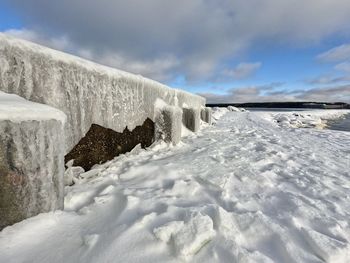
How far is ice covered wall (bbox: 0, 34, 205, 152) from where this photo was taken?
5.75ft

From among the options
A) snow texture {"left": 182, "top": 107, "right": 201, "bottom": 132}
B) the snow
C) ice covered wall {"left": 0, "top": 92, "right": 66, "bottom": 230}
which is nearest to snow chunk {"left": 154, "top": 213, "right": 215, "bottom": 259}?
ice covered wall {"left": 0, "top": 92, "right": 66, "bottom": 230}

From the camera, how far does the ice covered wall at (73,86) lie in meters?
1.75

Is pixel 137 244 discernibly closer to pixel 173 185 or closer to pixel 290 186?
pixel 173 185

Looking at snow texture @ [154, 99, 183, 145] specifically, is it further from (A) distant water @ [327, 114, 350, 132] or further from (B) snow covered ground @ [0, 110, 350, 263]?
(A) distant water @ [327, 114, 350, 132]

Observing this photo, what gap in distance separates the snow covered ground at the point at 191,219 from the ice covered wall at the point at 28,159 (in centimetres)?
9

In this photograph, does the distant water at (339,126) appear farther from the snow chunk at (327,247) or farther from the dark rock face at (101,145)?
the snow chunk at (327,247)

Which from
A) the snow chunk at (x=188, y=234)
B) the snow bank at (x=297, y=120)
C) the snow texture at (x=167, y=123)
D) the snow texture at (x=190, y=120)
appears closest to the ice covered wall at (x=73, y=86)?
the snow texture at (x=167, y=123)

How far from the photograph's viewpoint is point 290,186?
2350mm

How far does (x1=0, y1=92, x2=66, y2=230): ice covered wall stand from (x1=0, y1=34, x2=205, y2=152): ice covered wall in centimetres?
25

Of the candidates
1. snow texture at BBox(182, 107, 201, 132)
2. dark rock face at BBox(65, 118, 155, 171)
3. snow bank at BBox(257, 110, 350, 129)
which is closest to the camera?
dark rock face at BBox(65, 118, 155, 171)

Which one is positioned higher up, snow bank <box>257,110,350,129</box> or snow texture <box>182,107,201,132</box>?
snow texture <box>182,107,201,132</box>

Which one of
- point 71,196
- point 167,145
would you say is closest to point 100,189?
point 71,196

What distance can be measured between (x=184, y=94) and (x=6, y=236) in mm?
5006

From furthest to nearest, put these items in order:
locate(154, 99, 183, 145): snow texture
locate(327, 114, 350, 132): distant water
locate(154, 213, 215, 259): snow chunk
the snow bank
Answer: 1. locate(327, 114, 350, 132): distant water
2. the snow bank
3. locate(154, 99, 183, 145): snow texture
4. locate(154, 213, 215, 259): snow chunk
